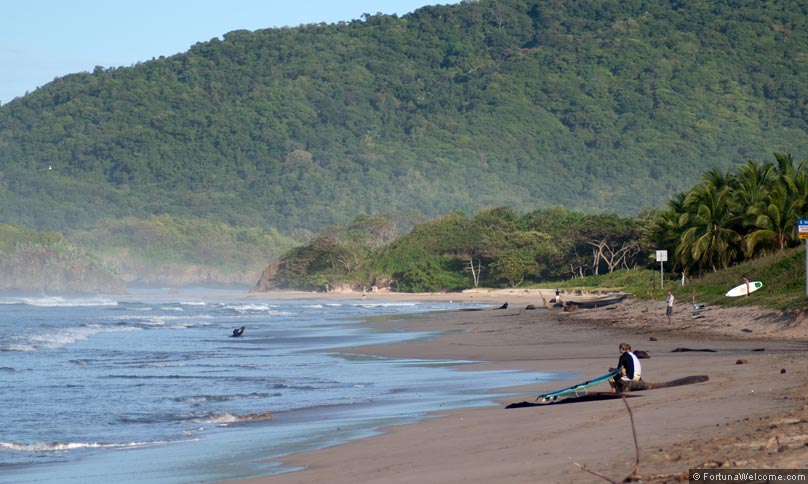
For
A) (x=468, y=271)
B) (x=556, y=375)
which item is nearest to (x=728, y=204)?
(x=556, y=375)

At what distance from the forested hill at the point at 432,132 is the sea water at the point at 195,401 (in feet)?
462

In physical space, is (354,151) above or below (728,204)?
above

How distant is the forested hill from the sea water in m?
141

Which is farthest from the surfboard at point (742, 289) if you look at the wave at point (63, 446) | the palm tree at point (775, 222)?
the wave at point (63, 446)

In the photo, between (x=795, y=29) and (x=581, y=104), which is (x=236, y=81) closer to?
(x=581, y=104)

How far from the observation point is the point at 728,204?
42688 millimetres

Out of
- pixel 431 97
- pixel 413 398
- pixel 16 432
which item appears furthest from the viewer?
pixel 431 97

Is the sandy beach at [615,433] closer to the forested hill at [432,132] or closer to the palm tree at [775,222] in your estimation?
the palm tree at [775,222]

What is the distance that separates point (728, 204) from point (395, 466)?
35441 mm

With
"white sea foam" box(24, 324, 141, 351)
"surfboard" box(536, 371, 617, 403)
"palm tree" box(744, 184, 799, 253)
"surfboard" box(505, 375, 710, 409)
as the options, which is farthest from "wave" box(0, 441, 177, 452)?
"palm tree" box(744, 184, 799, 253)

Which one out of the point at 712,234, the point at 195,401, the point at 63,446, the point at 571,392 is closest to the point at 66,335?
the point at 195,401

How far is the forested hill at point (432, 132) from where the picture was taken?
563ft

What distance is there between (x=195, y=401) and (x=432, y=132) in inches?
6710

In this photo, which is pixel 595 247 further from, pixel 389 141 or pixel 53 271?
pixel 389 141
